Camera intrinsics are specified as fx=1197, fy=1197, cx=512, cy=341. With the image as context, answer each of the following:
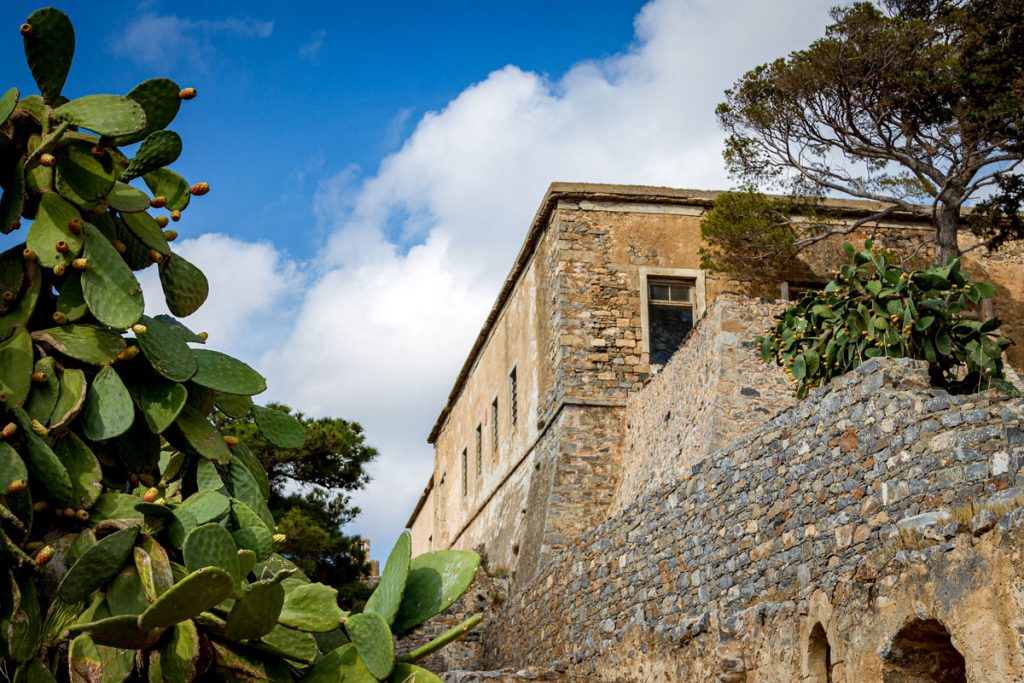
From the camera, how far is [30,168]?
11.7ft

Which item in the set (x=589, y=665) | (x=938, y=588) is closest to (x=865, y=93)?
(x=589, y=665)

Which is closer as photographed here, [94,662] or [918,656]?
[94,662]

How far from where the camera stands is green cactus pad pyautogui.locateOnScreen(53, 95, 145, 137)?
11.6 feet

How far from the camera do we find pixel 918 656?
569 centimetres

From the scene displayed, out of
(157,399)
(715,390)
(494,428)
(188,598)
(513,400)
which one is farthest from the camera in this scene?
(494,428)

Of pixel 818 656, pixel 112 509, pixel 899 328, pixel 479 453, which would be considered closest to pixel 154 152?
pixel 112 509

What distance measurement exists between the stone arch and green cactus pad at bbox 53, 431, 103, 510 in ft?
13.9

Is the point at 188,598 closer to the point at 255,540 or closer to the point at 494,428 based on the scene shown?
the point at 255,540

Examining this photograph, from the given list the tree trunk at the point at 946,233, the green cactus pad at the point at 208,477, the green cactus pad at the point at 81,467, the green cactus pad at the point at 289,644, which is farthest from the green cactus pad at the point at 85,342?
the tree trunk at the point at 946,233

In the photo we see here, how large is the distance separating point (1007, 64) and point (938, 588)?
9.89m

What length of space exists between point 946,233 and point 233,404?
12904mm

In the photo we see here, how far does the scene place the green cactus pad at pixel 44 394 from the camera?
132 inches

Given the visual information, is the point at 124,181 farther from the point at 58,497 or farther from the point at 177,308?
the point at 58,497

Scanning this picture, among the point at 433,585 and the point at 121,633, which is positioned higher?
the point at 433,585
